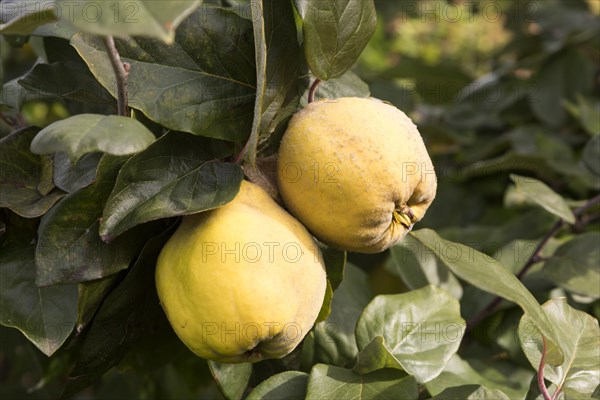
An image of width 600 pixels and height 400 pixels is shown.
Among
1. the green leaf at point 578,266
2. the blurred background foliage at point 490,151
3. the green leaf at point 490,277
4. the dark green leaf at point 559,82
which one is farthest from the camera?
the dark green leaf at point 559,82

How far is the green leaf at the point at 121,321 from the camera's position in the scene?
2.51 ft

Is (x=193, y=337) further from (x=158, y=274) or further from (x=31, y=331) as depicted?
(x=31, y=331)

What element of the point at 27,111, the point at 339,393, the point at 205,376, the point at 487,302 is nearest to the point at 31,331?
the point at 339,393

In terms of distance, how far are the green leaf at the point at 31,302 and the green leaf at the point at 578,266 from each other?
2.21 ft

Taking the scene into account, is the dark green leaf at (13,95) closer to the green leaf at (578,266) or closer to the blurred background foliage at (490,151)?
the blurred background foliage at (490,151)

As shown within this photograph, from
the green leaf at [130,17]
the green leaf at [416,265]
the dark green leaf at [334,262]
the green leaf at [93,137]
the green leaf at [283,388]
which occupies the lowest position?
the green leaf at [416,265]

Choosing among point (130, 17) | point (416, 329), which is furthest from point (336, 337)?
point (130, 17)

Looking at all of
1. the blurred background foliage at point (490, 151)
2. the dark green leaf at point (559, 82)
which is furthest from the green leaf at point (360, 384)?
the dark green leaf at point (559, 82)

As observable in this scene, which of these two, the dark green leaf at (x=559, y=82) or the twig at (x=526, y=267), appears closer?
the twig at (x=526, y=267)

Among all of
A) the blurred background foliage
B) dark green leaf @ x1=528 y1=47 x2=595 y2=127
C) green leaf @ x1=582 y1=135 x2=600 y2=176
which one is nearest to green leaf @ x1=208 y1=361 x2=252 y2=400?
the blurred background foliage

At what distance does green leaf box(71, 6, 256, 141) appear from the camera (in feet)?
2.34

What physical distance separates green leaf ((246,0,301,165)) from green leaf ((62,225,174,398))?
14cm

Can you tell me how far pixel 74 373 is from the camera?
82 cm

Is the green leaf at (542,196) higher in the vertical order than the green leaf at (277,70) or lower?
lower
